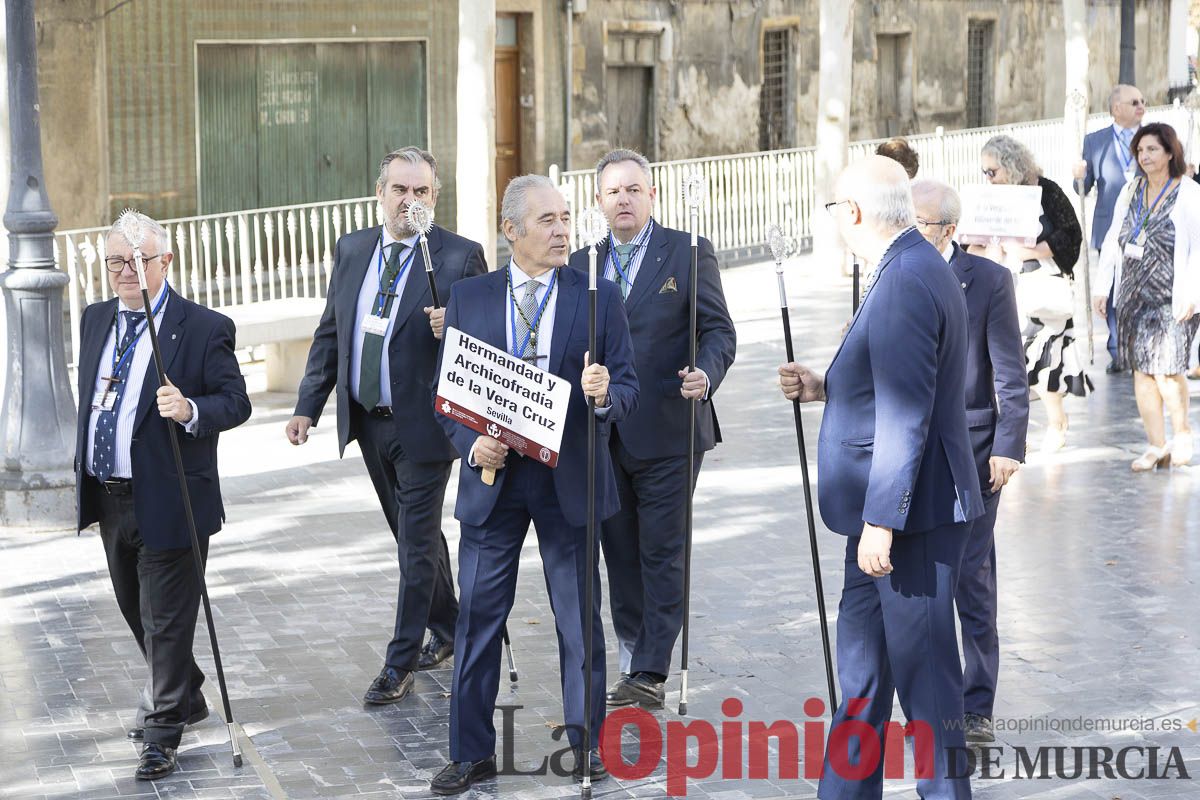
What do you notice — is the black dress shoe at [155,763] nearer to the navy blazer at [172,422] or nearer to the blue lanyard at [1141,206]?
the navy blazer at [172,422]

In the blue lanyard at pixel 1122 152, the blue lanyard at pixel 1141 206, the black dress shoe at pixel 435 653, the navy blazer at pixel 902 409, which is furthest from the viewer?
the blue lanyard at pixel 1122 152

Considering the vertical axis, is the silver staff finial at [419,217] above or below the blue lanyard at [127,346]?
above

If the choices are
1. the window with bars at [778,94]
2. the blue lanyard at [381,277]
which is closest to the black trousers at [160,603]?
the blue lanyard at [381,277]

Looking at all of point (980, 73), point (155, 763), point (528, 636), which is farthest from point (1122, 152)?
point (980, 73)

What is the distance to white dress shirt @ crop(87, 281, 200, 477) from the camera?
624cm

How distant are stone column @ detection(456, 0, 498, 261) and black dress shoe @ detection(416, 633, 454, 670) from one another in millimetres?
6765

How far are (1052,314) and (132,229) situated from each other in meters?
6.46

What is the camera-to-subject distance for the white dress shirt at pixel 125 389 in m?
6.24

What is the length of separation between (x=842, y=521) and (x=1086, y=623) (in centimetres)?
290

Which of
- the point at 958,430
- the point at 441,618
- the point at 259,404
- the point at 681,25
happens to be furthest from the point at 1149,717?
the point at 681,25

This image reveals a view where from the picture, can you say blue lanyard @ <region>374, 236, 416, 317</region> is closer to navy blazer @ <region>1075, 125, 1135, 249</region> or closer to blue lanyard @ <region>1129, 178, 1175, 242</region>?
blue lanyard @ <region>1129, 178, 1175, 242</region>

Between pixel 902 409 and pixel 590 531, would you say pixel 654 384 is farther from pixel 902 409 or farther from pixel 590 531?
pixel 902 409

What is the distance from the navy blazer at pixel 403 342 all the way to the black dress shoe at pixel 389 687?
2.71 feet

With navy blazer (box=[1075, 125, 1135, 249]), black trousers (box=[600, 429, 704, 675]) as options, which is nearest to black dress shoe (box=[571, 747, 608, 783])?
black trousers (box=[600, 429, 704, 675])
